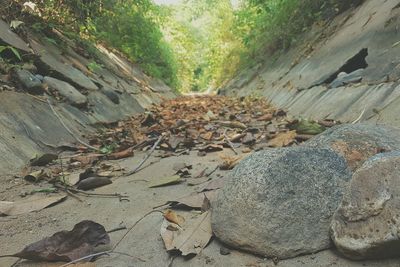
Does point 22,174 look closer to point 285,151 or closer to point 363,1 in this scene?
point 285,151

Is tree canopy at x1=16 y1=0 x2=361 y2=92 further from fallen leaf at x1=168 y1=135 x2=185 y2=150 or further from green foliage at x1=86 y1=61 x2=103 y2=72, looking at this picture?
fallen leaf at x1=168 y1=135 x2=185 y2=150

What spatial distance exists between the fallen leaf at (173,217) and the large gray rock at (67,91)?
267cm

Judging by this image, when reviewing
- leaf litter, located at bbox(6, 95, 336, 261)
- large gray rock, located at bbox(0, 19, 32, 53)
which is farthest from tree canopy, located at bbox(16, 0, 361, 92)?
leaf litter, located at bbox(6, 95, 336, 261)

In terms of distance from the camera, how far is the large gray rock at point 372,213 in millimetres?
1104

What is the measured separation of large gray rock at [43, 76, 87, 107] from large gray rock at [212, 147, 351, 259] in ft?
9.66

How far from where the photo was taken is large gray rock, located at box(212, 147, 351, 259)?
1311 mm

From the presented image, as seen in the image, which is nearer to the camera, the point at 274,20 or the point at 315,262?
the point at 315,262

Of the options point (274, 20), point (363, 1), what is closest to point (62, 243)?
point (363, 1)

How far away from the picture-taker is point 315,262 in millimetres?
1252

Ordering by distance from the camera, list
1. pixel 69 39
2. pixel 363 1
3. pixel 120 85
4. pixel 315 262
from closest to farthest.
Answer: pixel 315 262
pixel 363 1
pixel 69 39
pixel 120 85

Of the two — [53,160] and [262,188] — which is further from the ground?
[53,160]

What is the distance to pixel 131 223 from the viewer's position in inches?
65.7

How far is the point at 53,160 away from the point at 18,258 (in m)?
1.45

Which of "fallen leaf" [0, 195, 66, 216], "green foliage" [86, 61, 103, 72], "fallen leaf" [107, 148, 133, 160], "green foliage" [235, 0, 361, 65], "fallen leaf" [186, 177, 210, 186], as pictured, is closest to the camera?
"fallen leaf" [0, 195, 66, 216]
